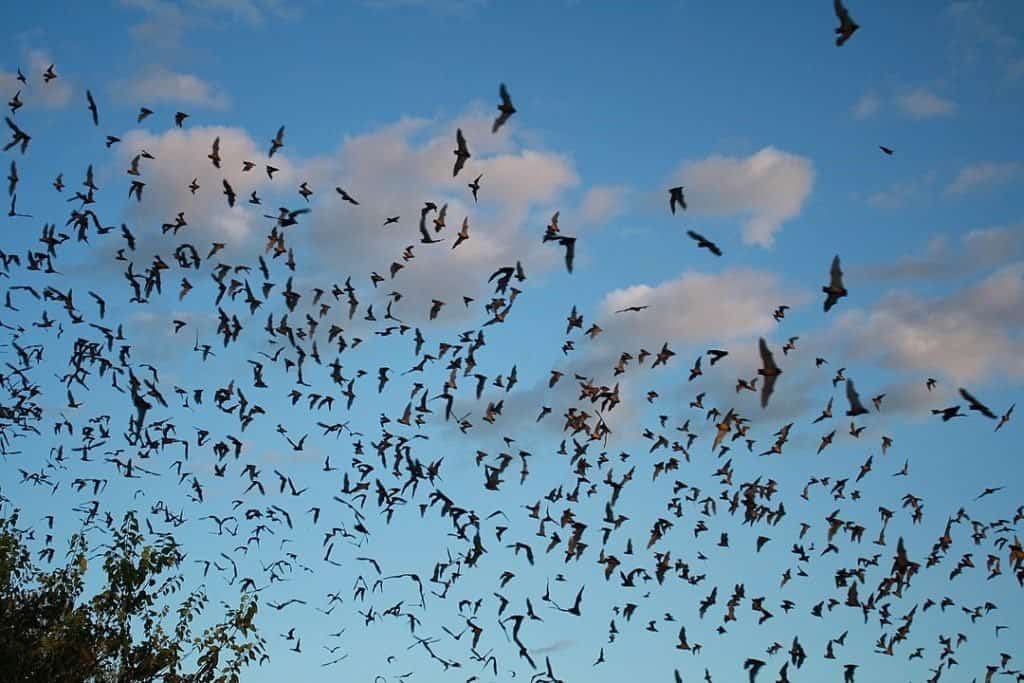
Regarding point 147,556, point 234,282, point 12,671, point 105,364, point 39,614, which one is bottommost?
point 12,671

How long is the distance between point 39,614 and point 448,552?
54.6ft

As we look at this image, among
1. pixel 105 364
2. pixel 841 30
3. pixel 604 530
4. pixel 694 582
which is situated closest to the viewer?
pixel 841 30

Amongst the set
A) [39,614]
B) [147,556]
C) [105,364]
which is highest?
[105,364]

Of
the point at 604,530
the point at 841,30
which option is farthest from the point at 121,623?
the point at 841,30

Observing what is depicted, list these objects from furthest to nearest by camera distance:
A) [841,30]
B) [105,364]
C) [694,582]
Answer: [694,582] → [105,364] → [841,30]

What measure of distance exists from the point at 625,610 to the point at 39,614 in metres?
21.9

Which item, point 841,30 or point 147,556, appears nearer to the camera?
point 841,30

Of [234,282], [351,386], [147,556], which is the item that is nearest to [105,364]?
[234,282]

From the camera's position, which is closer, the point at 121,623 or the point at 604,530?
the point at 604,530

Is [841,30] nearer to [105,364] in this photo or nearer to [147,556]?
[105,364]

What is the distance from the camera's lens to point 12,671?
36344 mm

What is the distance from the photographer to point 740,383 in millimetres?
37375

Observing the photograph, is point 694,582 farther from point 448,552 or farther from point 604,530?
point 448,552

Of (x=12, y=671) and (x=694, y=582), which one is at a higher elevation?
(x=694, y=582)
